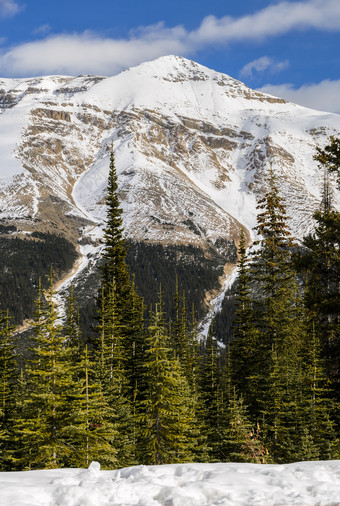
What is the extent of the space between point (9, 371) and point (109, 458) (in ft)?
41.0

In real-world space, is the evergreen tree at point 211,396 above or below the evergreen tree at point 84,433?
below

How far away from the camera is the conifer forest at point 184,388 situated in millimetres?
15500

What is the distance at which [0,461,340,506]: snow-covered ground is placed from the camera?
235 inches

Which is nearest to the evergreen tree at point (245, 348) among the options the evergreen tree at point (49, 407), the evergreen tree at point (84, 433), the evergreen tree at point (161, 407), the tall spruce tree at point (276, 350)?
the tall spruce tree at point (276, 350)

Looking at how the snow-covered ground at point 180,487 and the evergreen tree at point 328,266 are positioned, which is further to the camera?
the evergreen tree at point 328,266

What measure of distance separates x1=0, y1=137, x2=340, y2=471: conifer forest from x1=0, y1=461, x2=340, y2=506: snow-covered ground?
4.74 meters

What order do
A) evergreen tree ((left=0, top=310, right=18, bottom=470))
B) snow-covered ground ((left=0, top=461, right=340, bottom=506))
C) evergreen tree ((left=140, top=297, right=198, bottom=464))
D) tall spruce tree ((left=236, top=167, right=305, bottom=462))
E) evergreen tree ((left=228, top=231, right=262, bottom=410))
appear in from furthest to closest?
evergreen tree ((left=228, top=231, right=262, bottom=410)) → tall spruce tree ((left=236, top=167, right=305, bottom=462)) → evergreen tree ((left=0, top=310, right=18, bottom=470)) → evergreen tree ((left=140, top=297, right=198, bottom=464)) → snow-covered ground ((left=0, top=461, right=340, bottom=506))

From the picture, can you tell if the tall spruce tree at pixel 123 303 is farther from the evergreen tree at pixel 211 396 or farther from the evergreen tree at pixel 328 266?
the evergreen tree at pixel 328 266

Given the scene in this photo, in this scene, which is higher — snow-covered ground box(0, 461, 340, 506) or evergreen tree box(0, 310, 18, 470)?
snow-covered ground box(0, 461, 340, 506)

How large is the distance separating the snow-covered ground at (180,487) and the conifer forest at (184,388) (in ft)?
15.5

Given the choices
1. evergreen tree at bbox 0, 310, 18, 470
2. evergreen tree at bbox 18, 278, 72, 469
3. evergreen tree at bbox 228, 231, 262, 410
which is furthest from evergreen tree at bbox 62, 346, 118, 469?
evergreen tree at bbox 228, 231, 262, 410

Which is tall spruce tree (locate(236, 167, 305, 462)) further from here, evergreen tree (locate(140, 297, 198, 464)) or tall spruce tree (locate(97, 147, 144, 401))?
tall spruce tree (locate(97, 147, 144, 401))

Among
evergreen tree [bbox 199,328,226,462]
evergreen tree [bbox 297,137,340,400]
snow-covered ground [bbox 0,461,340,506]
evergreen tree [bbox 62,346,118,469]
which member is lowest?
evergreen tree [bbox 199,328,226,462]

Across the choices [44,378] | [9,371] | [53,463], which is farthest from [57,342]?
[9,371]
